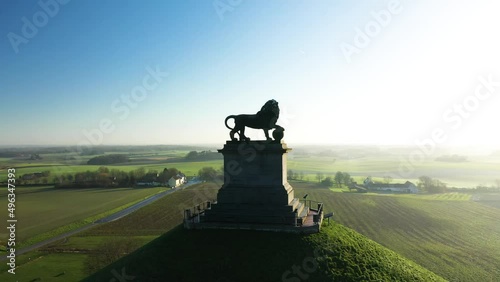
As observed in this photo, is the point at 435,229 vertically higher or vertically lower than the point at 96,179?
lower

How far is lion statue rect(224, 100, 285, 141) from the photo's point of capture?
1917cm

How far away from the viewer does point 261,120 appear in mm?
19281

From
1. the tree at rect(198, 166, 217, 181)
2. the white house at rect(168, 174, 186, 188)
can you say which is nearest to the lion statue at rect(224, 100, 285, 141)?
the white house at rect(168, 174, 186, 188)

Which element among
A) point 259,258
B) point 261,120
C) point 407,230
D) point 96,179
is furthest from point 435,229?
point 96,179

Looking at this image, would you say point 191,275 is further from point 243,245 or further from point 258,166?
point 258,166

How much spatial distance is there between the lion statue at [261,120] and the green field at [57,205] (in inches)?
1166

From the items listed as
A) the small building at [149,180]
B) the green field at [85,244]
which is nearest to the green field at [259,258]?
the green field at [85,244]

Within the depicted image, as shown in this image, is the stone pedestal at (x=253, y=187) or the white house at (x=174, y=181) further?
the white house at (x=174, y=181)

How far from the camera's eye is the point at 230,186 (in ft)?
62.5

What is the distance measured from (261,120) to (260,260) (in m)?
8.47

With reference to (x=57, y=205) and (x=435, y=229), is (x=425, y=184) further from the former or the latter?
(x=57, y=205)

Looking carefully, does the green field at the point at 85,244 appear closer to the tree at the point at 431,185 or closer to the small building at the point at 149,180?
the small building at the point at 149,180

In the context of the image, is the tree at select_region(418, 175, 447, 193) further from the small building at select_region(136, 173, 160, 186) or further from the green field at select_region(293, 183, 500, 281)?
the small building at select_region(136, 173, 160, 186)

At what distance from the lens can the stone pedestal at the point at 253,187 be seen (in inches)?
706
